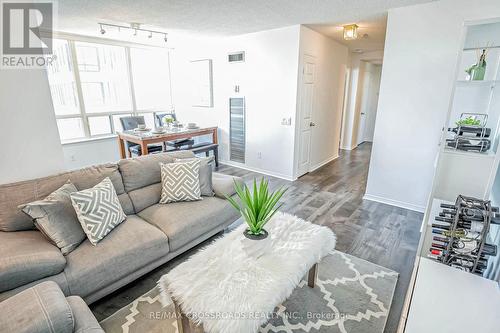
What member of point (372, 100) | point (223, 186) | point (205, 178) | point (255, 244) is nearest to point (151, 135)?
point (205, 178)

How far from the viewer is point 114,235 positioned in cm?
188

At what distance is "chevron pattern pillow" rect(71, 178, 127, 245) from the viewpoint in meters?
1.78

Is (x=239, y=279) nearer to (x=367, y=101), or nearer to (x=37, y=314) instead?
(x=37, y=314)

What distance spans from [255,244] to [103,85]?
562 cm

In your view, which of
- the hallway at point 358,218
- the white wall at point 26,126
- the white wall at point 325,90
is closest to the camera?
the white wall at point 26,126

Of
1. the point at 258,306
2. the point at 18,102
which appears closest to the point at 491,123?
the point at 258,306

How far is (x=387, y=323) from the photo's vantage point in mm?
1689

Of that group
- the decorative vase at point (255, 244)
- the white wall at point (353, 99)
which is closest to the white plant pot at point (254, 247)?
the decorative vase at point (255, 244)

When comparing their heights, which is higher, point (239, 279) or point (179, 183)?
point (179, 183)

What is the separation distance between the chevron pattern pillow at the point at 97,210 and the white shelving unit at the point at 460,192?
1.96 meters

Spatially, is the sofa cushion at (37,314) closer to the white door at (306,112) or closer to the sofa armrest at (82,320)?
the sofa armrest at (82,320)

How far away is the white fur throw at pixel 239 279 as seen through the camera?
117cm

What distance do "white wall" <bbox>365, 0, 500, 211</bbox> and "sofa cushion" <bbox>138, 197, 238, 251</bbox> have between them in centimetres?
240

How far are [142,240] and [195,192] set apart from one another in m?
0.73
